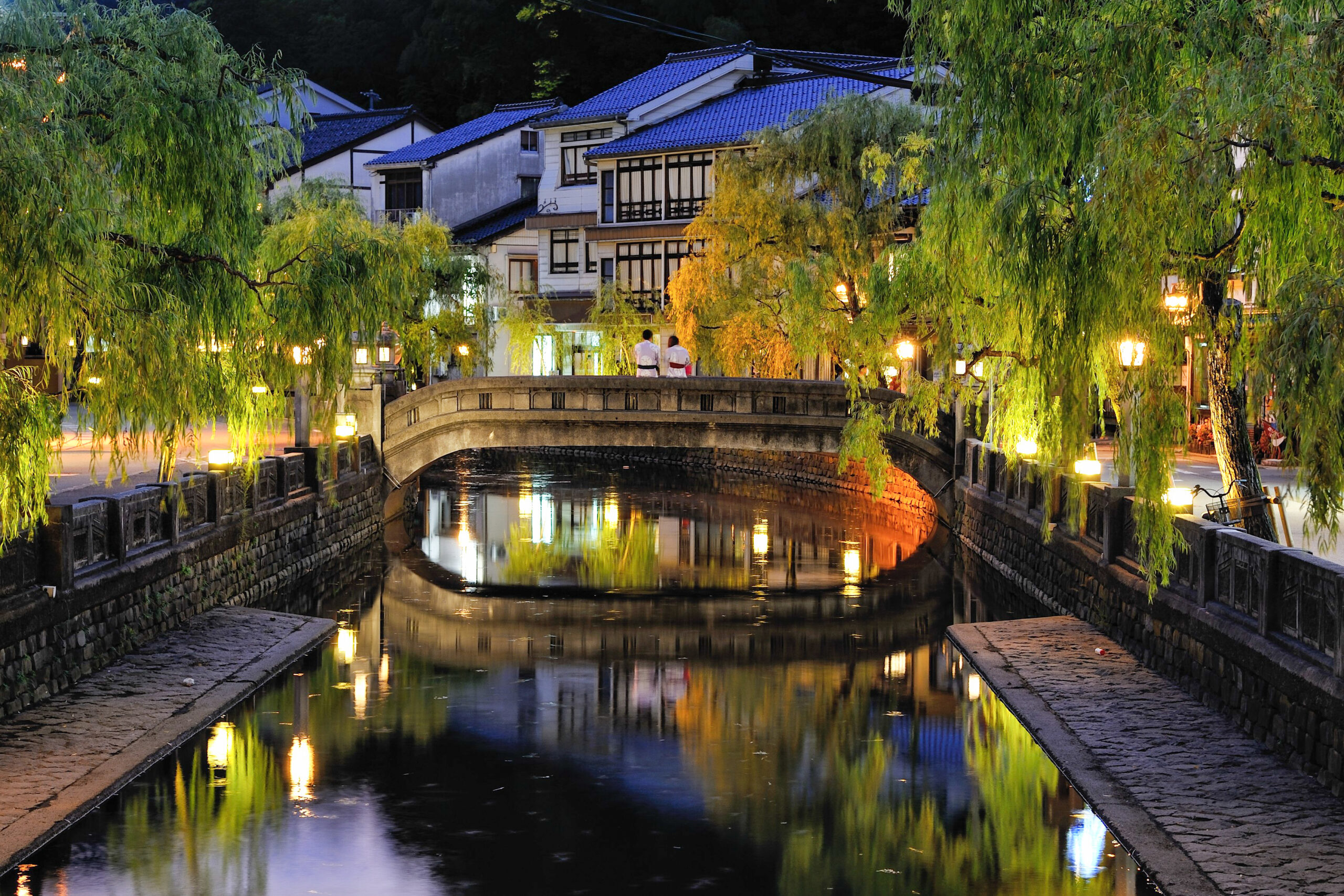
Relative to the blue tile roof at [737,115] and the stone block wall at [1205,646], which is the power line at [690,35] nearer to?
the stone block wall at [1205,646]

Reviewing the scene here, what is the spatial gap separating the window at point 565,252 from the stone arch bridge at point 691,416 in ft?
77.5

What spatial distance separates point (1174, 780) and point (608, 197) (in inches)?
1706

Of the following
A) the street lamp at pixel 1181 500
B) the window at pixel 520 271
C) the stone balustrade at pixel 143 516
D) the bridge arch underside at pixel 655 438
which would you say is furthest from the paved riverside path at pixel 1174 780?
the window at pixel 520 271

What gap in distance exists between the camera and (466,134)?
61.7 metres

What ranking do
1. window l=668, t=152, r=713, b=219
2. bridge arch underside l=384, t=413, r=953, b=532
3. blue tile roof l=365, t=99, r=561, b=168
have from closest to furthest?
bridge arch underside l=384, t=413, r=953, b=532
window l=668, t=152, r=713, b=219
blue tile roof l=365, t=99, r=561, b=168

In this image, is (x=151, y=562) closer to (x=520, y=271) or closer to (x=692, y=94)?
(x=692, y=94)

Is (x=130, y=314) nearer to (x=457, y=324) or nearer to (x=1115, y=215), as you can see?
(x=1115, y=215)

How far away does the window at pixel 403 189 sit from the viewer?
60.7 metres

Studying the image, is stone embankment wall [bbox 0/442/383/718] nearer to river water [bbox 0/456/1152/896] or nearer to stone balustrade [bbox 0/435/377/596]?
stone balustrade [bbox 0/435/377/596]

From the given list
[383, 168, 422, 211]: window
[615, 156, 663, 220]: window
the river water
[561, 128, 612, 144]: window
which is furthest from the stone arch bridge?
[383, 168, 422, 211]: window

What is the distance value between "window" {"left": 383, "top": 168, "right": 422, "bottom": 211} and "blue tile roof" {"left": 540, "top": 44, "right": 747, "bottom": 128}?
656 cm

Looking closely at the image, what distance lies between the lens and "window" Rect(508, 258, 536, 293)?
5859cm

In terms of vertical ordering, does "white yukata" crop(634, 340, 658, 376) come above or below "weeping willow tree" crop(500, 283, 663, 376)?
below

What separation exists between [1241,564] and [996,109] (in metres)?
5.07
